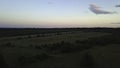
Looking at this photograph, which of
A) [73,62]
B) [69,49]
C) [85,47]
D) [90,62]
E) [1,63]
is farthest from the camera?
[85,47]

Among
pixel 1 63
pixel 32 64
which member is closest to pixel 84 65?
pixel 32 64

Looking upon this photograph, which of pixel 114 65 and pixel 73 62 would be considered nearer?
pixel 114 65

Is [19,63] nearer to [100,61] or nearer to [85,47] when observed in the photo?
[100,61]

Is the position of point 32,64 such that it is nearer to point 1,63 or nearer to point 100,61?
point 1,63

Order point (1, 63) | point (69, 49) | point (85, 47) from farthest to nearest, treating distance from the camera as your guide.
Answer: point (85, 47) → point (69, 49) → point (1, 63)

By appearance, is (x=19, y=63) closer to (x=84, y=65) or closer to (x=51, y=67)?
(x=51, y=67)

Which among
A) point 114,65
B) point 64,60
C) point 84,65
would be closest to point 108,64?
point 114,65

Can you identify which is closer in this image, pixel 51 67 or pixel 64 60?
pixel 51 67

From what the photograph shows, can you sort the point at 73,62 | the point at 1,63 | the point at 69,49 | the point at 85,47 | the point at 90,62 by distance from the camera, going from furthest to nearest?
the point at 85,47 < the point at 69,49 < the point at 73,62 < the point at 90,62 < the point at 1,63

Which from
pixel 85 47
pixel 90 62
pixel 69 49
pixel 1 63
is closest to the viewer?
pixel 1 63
